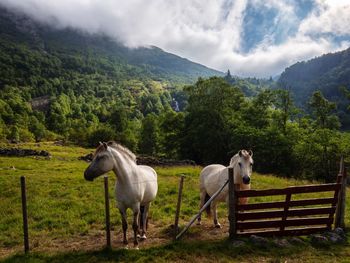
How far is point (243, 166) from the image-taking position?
10.5m

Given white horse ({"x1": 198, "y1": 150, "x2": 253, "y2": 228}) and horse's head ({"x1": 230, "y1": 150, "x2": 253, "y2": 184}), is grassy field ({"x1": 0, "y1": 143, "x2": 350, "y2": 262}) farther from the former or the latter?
horse's head ({"x1": 230, "y1": 150, "x2": 253, "y2": 184})

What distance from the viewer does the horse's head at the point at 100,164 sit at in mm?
9062

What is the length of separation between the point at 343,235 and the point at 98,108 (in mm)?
169486

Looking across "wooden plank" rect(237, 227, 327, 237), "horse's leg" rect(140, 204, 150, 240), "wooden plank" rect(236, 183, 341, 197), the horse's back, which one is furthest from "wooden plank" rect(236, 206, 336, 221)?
"horse's leg" rect(140, 204, 150, 240)

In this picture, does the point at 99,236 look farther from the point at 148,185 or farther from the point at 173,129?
the point at 173,129

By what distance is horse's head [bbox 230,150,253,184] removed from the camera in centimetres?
1035

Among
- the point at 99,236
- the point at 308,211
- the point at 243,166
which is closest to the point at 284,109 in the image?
the point at 308,211

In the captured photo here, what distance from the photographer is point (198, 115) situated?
50.3m

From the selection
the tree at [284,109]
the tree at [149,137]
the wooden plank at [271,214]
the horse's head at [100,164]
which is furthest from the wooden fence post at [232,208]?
the tree at [149,137]

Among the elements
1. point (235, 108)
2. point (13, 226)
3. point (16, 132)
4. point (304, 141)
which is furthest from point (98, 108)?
point (13, 226)

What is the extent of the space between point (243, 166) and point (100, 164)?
4.58 metres

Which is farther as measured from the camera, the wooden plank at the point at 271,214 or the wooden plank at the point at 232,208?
the wooden plank at the point at 271,214

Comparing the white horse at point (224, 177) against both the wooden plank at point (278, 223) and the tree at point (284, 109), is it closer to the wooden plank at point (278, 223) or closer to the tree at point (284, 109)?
the wooden plank at point (278, 223)

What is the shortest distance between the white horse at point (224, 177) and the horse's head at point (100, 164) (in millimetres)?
4248
